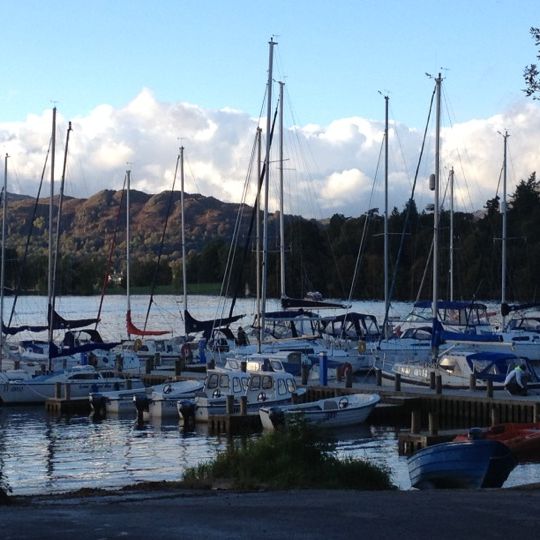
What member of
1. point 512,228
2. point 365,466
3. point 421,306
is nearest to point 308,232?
point 512,228

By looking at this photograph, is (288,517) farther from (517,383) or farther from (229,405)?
(517,383)

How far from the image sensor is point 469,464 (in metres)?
20.0

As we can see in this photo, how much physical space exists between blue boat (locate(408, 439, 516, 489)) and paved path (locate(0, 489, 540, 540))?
3013 mm

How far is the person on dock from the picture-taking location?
123 ft

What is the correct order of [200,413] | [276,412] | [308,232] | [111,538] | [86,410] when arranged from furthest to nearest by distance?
[308,232] < [86,410] < [200,413] < [276,412] < [111,538]

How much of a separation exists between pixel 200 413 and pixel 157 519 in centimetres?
2455

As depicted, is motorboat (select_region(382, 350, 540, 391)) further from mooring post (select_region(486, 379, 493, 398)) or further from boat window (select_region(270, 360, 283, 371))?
boat window (select_region(270, 360, 283, 371))

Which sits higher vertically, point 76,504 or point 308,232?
point 308,232

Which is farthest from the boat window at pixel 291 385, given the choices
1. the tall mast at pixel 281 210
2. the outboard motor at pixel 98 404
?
the tall mast at pixel 281 210

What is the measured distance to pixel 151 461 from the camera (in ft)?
103

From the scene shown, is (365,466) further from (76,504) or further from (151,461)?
(151,461)

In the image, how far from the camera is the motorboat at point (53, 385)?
4459 centimetres

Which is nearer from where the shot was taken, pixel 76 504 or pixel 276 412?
pixel 76 504

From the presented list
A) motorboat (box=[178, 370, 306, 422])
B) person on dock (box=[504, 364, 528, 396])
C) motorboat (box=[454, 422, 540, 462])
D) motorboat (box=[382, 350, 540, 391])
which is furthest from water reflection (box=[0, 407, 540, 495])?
motorboat (box=[382, 350, 540, 391])
